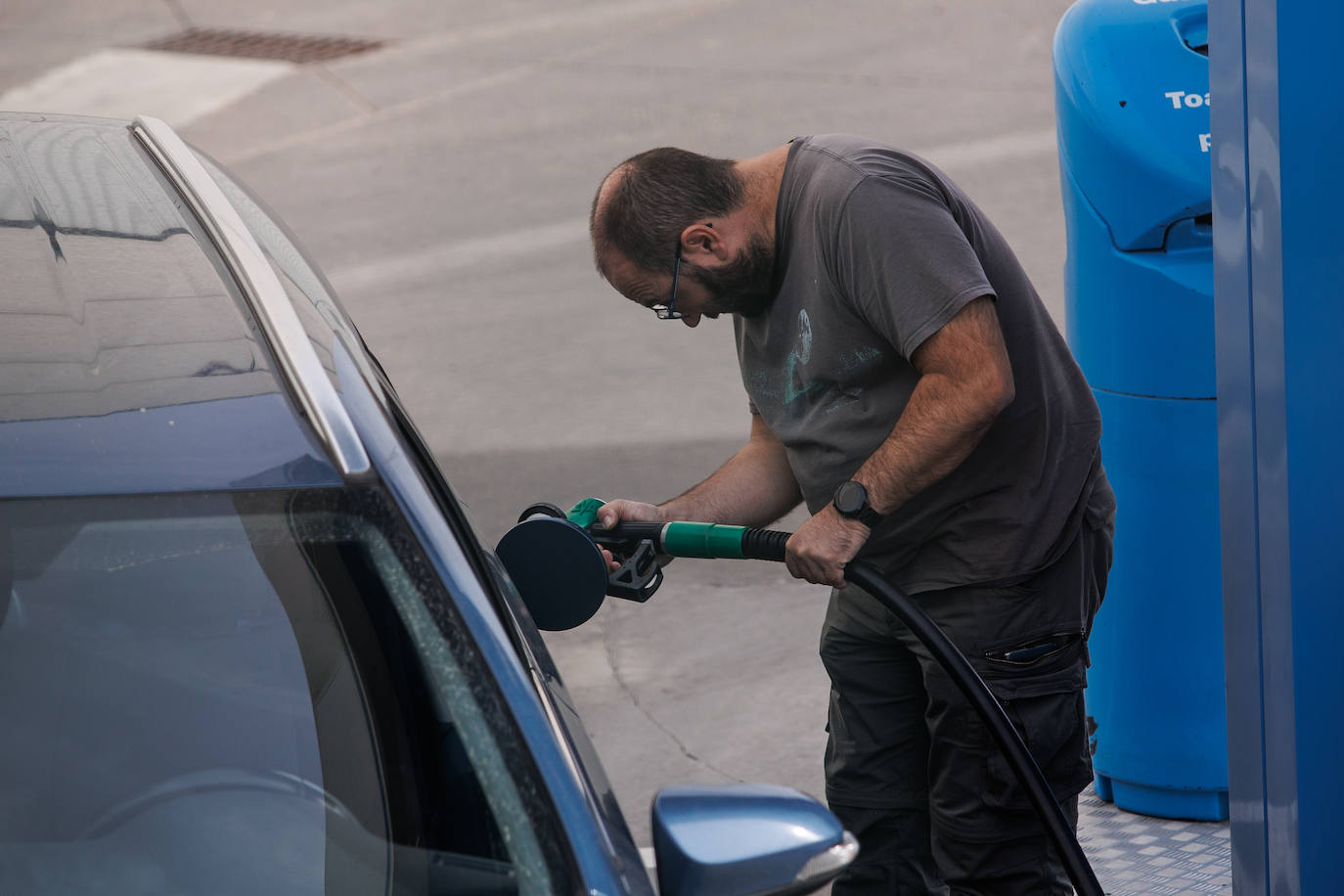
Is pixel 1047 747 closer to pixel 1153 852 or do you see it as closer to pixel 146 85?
pixel 1153 852

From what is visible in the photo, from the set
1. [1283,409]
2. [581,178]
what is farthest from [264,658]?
[581,178]

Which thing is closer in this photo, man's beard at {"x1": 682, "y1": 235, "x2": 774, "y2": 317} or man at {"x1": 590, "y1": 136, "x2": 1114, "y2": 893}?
man at {"x1": 590, "y1": 136, "x2": 1114, "y2": 893}

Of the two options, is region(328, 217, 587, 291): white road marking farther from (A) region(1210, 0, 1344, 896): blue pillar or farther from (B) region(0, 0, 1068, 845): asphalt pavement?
(A) region(1210, 0, 1344, 896): blue pillar

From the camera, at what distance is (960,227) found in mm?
2570

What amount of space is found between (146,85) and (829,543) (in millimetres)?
10499

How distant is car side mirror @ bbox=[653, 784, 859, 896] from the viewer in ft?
5.11

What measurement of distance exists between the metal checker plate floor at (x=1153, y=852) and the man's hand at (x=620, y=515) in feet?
4.45

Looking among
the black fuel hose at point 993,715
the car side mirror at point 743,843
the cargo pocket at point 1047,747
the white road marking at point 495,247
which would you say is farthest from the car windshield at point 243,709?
the white road marking at point 495,247

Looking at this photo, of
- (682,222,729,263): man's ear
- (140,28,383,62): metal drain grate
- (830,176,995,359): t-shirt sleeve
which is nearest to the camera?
(830,176,995,359): t-shirt sleeve

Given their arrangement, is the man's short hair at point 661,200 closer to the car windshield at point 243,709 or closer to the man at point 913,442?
the man at point 913,442

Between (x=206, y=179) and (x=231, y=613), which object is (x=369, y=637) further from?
(x=206, y=179)

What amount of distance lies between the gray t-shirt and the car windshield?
1.13 metres

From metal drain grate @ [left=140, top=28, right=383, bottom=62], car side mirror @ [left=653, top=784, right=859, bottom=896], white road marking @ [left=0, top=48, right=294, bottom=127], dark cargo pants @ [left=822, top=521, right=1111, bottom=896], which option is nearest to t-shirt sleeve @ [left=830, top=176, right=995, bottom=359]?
dark cargo pants @ [left=822, top=521, right=1111, bottom=896]

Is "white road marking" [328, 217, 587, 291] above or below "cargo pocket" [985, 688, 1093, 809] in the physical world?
below
